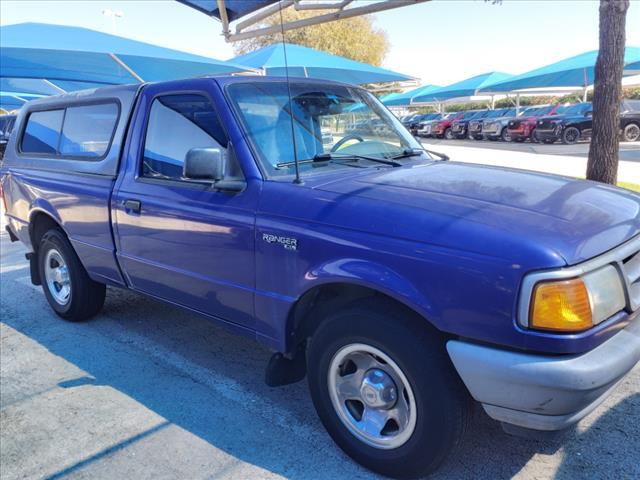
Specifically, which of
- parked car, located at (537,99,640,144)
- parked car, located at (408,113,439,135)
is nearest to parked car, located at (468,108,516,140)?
parked car, located at (537,99,640,144)

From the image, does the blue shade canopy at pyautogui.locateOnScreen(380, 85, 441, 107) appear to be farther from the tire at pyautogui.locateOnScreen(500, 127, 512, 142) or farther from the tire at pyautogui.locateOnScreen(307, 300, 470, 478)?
the tire at pyautogui.locateOnScreen(307, 300, 470, 478)

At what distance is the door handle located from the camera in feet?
11.3

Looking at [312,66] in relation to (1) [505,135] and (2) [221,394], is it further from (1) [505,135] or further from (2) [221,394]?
(1) [505,135]

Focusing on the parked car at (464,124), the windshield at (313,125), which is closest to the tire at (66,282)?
the windshield at (313,125)

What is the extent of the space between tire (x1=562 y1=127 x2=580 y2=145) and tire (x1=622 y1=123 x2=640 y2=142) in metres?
1.75

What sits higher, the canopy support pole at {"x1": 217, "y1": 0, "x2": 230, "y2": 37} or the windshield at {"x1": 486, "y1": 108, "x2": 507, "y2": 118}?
the canopy support pole at {"x1": 217, "y1": 0, "x2": 230, "y2": 37}

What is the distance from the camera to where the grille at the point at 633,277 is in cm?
226

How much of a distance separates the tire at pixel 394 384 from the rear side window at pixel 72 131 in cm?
236

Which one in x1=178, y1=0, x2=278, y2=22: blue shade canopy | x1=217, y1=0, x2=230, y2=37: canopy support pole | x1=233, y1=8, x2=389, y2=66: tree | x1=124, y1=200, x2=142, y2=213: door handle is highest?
x1=233, y1=8, x2=389, y2=66: tree

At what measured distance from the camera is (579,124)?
2180 cm

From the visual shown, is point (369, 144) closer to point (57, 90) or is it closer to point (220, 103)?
point (220, 103)

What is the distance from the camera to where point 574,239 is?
2.11m

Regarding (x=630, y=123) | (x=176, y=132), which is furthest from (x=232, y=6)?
(x=630, y=123)

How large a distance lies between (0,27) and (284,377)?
10.6 m
